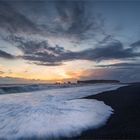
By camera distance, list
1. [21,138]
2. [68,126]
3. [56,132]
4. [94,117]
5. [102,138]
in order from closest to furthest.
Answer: [102,138] → [21,138] → [56,132] → [68,126] → [94,117]

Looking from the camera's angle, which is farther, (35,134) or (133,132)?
(35,134)

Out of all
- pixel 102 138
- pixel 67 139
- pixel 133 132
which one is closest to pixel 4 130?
pixel 67 139

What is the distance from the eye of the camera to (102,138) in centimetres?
529

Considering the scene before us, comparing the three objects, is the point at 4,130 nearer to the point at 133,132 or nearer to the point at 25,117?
the point at 25,117

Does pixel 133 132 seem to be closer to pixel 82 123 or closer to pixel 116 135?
pixel 116 135

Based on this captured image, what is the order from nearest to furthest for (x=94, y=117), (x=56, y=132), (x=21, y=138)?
(x=21, y=138) → (x=56, y=132) → (x=94, y=117)

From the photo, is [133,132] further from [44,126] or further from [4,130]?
[4,130]

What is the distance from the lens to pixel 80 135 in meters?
5.82

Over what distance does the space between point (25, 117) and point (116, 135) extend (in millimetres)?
4431

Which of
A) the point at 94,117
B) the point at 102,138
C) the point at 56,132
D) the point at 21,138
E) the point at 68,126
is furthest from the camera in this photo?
the point at 94,117

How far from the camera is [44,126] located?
6.88 m

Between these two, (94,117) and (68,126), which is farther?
(94,117)

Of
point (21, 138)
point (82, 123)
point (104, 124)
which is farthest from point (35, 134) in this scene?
point (104, 124)

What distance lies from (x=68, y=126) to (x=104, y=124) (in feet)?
4.16
